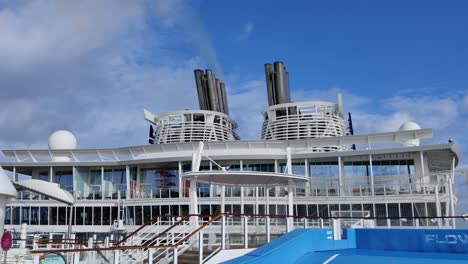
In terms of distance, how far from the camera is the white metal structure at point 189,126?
39812 mm

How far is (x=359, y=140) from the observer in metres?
32.9

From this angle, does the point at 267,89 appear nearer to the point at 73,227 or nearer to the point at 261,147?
the point at 261,147

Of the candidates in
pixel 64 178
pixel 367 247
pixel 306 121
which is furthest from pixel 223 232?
pixel 64 178

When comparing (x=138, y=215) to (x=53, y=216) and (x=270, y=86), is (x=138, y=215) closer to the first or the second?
(x=53, y=216)

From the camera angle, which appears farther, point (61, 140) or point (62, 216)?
point (61, 140)

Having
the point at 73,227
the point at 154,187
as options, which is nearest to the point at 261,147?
the point at 154,187

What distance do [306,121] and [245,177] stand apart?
2168cm

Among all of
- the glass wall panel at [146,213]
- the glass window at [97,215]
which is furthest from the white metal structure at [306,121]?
the glass window at [97,215]

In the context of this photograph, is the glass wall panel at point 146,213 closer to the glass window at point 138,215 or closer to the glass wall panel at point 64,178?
the glass window at point 138,215

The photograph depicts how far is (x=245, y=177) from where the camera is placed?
58.3 feet

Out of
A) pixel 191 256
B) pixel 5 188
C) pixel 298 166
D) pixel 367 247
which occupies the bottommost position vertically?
pixel 367 247

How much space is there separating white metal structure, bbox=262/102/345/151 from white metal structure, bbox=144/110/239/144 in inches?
185

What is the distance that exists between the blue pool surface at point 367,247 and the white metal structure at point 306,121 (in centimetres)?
2248

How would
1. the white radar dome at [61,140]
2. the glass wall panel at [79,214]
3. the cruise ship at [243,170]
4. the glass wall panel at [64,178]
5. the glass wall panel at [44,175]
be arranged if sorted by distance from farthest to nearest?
the white radar dome at [61,140] → the glass wall panel at [44,175] → the glass wall panel at [64,178] → the glass wall panel at [79,214] → the cruise ship at [243,170]
